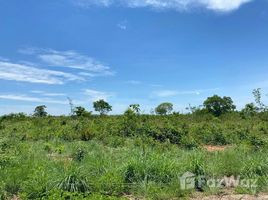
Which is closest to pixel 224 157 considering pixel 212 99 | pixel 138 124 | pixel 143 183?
pixel 143 183

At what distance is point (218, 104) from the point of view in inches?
1193

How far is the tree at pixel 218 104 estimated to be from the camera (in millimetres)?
29464

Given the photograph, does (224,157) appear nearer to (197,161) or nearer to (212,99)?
(197,161)

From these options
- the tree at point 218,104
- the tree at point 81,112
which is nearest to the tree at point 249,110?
the tree at point 218,104

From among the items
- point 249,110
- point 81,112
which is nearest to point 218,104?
point 249,110

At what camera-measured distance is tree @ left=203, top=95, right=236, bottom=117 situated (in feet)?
96.7

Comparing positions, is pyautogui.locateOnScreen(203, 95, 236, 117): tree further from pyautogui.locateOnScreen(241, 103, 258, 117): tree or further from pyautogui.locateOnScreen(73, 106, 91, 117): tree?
pyautogui.locateOnScreen(73, 106, 91, 117): tree

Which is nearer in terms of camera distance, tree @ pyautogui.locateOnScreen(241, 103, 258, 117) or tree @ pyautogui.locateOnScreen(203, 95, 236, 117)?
tree @ pyautogui.locateOnScreen(241, 103, 258, 117)

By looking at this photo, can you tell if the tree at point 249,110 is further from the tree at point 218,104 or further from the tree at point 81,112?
the tree at point 81,112

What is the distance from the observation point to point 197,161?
7.50 metres

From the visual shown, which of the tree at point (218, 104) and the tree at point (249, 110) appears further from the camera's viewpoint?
the tree at point (218, 104)

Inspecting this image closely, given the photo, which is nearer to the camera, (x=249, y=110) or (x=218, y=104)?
(x=249, y=110)

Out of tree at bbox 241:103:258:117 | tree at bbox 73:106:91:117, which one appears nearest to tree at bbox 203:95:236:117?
tree at bbox 241:103:258:117

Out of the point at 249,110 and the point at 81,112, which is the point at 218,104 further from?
the point at 81,112
